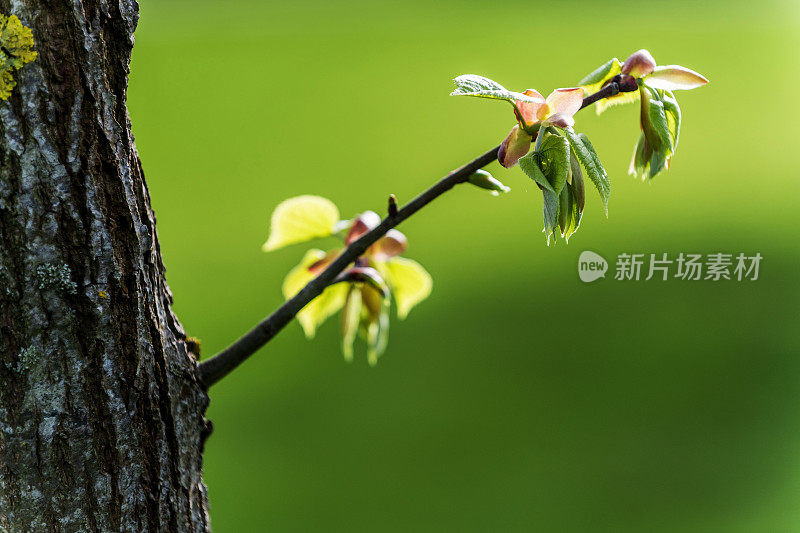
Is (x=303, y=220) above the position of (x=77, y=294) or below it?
above

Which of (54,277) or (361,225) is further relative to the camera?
(361,225)

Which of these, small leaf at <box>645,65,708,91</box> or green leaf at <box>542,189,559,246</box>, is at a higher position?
small leaf at <box>645,65,708,91</box>

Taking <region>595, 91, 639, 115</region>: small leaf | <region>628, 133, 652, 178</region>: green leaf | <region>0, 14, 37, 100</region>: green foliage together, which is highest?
<region>595, 91, 639, 115</region>: small leaf

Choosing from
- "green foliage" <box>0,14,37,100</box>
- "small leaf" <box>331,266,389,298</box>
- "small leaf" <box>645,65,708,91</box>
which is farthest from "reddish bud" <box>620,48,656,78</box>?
"green foliage" <box>0,14,37,100</box>

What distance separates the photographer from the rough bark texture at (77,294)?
302 mm

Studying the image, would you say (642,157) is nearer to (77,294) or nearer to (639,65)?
(639,65)

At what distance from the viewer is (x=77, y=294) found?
1.04 ft

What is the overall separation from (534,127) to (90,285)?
0.75ft

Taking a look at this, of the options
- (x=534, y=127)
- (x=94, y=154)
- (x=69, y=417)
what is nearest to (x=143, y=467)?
(x=69, y=417)

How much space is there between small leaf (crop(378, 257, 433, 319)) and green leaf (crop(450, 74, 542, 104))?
0.57ft

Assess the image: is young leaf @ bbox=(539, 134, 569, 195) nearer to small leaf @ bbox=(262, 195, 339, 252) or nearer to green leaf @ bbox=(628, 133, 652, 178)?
green leaf @ bbox=(628, 133, 652, 178)

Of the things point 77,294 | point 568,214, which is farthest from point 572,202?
point 77,294

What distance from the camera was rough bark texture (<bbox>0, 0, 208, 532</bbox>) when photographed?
0.99 ft

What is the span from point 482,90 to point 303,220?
0.20 m
